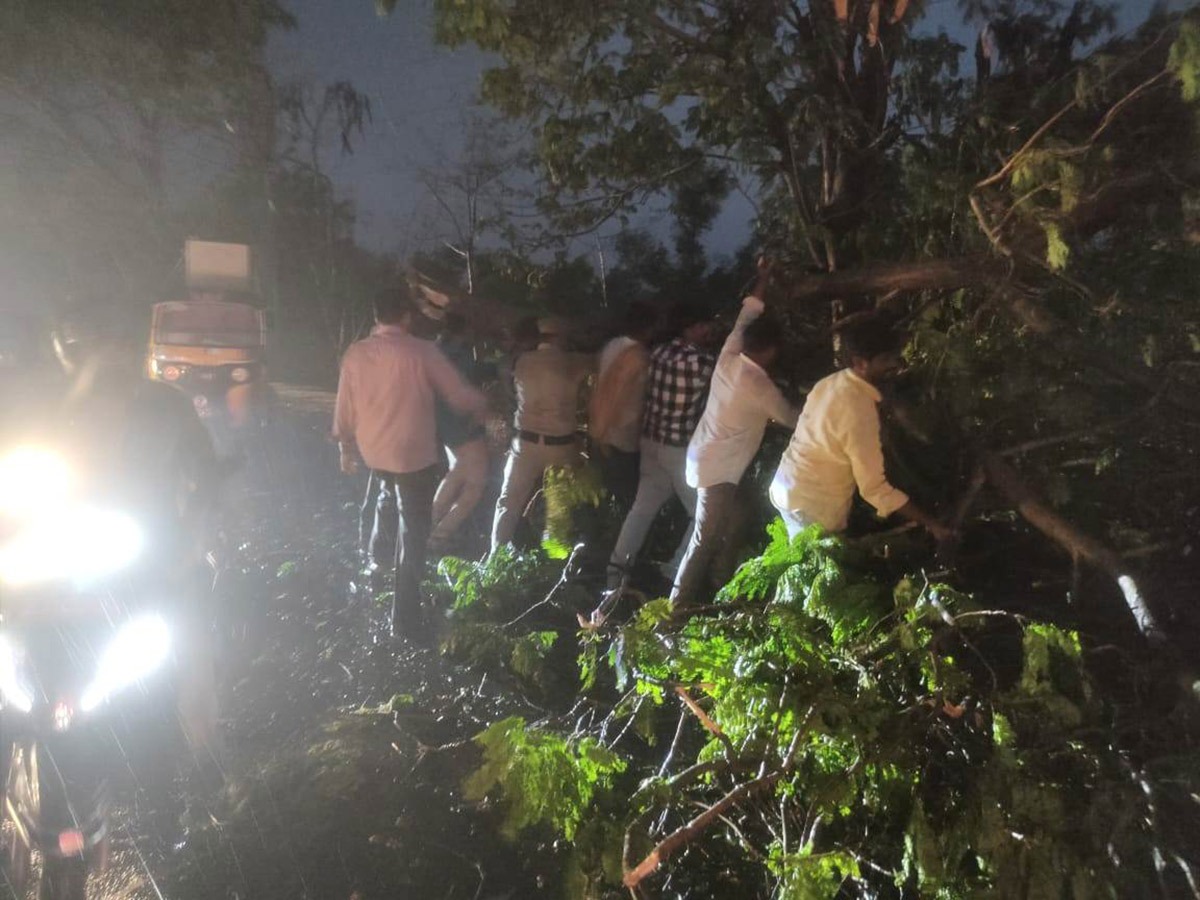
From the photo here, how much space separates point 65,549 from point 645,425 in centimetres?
290

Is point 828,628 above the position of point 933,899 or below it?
above

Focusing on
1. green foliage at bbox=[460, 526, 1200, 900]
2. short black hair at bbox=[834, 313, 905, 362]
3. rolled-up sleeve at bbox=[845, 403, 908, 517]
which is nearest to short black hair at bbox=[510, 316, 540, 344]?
short black hair at bbox=[834, 313, 905, 362]

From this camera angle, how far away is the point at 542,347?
201 inches

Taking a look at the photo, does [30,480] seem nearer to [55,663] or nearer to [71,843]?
[55,663]

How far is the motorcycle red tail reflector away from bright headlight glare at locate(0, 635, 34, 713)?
471mm

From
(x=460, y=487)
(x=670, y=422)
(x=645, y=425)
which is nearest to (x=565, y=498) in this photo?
(x=645, y=425)

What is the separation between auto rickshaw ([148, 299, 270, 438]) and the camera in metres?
11.8

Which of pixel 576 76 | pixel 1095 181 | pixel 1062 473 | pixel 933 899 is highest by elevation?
pixel 576 76

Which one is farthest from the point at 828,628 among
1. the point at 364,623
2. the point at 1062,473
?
the point at 364,623

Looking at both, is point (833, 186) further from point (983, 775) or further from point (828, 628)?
point (983, 775)

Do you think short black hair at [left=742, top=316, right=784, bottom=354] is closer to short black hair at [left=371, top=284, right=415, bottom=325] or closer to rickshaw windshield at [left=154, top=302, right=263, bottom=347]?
short black hair at [left=371, top=284, right=415, bottom=325]

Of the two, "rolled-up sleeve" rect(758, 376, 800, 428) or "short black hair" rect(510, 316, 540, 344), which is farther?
"short black hair" rect(510, 316, 540, 344)

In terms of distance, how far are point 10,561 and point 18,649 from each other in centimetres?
33

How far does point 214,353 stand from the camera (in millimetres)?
12125
